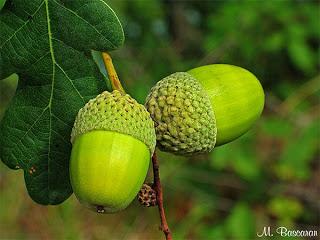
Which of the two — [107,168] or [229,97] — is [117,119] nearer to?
[107,168]

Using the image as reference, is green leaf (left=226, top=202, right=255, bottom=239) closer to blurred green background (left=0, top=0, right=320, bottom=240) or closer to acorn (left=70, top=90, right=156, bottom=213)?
blurred green background (left=0, top=0, right=320, bottom=240)

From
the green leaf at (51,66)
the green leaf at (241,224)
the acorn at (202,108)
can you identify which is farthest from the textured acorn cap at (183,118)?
the green leaf at (241,224)

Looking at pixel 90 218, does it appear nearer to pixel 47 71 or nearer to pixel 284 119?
pixel 284 119

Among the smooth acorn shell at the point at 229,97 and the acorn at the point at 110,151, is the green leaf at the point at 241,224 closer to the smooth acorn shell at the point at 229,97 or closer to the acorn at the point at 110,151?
the smooth acorn shell at the point at 229,97

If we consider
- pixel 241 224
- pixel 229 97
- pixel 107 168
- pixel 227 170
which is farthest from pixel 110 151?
pixel 227 170

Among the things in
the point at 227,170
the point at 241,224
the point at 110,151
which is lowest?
the point at 227,170
